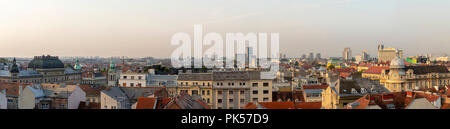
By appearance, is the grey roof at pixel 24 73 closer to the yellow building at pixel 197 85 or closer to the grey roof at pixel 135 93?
the yellow building at pixel 197 85

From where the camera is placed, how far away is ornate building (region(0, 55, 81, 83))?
33406 mm

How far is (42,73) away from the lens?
1507 inches

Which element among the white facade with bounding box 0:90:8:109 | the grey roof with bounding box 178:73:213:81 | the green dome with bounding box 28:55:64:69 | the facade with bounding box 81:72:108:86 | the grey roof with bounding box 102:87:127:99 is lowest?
the facade with bounding box 81:72:108:86

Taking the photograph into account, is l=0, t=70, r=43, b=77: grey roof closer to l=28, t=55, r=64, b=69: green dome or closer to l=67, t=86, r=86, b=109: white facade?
l=28, t=55, r=64, b=69: green dome

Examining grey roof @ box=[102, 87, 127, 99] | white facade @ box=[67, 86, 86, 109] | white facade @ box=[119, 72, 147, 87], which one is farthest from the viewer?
white facade @ box=[119, 72, 147, 87]

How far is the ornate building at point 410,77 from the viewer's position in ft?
95.3

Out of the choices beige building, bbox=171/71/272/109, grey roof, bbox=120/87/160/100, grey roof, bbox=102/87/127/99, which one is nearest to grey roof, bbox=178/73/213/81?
beige building, bbox=171/71/272/109

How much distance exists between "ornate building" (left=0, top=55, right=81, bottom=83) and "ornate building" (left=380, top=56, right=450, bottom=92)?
32.1 m

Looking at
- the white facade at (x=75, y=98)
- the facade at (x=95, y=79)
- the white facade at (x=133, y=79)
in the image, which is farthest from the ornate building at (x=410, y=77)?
the facade at (x=95, y=79)

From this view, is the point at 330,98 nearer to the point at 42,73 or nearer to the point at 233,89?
the point at 233,89

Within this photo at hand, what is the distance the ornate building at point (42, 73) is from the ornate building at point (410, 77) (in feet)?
105
